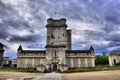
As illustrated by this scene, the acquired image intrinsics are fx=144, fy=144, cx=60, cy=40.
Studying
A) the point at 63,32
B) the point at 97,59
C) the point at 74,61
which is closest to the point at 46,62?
the point at 74,61

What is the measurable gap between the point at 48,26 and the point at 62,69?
73.1ft

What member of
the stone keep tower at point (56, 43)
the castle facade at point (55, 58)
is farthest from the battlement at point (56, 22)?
the castle facade at point (55, 58)

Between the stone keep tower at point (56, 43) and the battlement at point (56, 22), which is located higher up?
the battlement at point (56, 22)

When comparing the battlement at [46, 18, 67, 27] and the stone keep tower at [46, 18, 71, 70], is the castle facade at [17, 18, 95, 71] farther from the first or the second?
the battlement at [46, 18, 67, 27]

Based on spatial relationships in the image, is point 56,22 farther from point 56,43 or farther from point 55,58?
point 55,58

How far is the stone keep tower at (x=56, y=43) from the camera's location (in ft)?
191

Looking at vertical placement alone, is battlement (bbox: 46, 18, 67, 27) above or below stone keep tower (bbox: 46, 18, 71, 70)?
above

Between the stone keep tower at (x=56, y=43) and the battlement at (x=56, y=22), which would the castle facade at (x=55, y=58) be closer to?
the stone keep tower at (x=56, y=43)

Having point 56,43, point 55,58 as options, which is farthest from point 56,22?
point 55,58

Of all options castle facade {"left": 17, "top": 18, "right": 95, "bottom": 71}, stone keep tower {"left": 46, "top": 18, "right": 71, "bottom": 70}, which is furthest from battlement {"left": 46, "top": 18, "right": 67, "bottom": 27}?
castle facade {"left": 17, "top": 18, "right": 95, "bottom": 71}

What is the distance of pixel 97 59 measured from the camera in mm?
96000

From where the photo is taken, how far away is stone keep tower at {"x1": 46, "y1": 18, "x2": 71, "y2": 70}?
58.2m

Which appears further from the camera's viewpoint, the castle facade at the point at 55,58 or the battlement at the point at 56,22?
the battlement at the point at 56,22

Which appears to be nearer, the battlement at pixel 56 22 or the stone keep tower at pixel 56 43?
the stone keep tower at pixel 56 43
